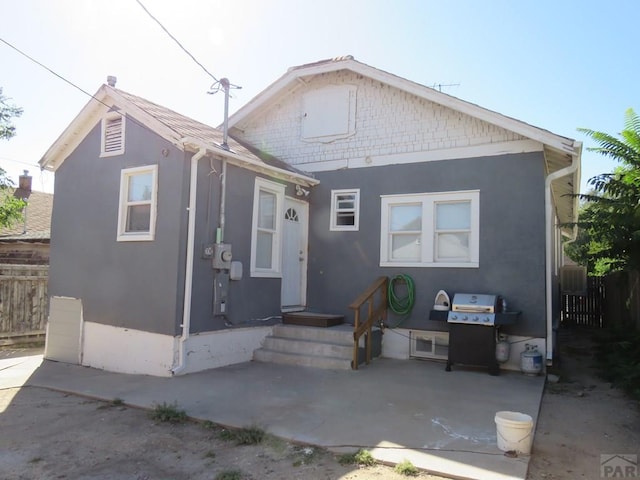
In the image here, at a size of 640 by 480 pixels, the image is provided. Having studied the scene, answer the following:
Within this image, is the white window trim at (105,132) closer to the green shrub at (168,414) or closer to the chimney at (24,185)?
the green shrub at (168,414)

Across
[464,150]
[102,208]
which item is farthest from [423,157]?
[102,208]

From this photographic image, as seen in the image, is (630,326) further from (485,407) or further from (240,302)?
(240,302)

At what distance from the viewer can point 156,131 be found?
7676 mm

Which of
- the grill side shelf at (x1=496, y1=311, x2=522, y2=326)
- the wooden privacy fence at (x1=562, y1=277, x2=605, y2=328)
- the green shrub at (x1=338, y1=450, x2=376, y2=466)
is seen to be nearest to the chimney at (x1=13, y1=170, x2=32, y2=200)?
the grill side shelf at (x1=496, y1=311, x2=522, y2=326)

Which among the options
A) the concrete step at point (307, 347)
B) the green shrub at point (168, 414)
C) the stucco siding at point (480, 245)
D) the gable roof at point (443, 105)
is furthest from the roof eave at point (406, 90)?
the green shrub at point (168, 414)

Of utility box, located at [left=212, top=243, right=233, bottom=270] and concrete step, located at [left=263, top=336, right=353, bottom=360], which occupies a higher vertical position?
utility box, located at [left=212, top=243, right=233, bottom=270]

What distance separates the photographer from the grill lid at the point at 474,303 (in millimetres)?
7404

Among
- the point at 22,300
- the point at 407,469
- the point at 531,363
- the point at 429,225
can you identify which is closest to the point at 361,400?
the point at 407,469

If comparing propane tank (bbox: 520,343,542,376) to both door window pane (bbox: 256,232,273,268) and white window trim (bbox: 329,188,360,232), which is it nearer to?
white window trim (bbox: 329,188,360,232)

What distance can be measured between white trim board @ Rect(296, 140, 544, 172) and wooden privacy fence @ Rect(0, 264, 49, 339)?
249 inches

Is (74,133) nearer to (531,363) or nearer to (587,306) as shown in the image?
(531,363)

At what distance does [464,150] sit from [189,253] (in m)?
5.01

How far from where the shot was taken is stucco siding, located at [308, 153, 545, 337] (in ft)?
25.7

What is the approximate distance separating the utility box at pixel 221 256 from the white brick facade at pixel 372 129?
10.3 feet
